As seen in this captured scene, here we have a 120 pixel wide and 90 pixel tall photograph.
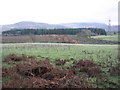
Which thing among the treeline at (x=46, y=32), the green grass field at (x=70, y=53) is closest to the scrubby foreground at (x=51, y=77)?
the green grass field at (x=70, y=53)

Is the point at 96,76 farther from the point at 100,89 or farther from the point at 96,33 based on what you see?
the point at 96,33

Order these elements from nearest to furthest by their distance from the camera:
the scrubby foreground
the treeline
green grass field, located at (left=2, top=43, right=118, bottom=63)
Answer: the scrubby foreground < green grass field, located at (left=2, top=43, right=118, bottom=63) < the treeline

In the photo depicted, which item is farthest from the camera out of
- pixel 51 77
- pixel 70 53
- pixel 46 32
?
pixel 46 32

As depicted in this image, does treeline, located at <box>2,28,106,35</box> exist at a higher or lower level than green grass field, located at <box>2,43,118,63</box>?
higher

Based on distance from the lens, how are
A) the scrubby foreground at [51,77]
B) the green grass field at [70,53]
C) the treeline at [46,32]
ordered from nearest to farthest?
the scrubby foreground at [51,77] < the green grass field at [70,53] < the treeline at [46,32]

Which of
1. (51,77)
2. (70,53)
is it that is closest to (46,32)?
(70,53)

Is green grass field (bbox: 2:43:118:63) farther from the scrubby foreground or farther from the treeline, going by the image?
the treeline

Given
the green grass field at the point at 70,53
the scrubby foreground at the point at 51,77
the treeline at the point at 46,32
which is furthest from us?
the treeline at the point at 46,32

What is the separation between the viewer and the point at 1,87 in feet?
27.3

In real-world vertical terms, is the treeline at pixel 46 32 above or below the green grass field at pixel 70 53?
above

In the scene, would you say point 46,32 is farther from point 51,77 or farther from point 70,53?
point 51,77

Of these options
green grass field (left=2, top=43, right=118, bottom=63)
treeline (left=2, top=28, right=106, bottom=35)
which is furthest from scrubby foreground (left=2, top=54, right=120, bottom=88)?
treeline (left=2, top=28, right=106, bottom=35)

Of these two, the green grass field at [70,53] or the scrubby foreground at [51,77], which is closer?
the scrubby foreground at [51,77]

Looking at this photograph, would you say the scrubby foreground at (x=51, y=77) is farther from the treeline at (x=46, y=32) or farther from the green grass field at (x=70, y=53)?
the treeline at (x=46, y=32)
